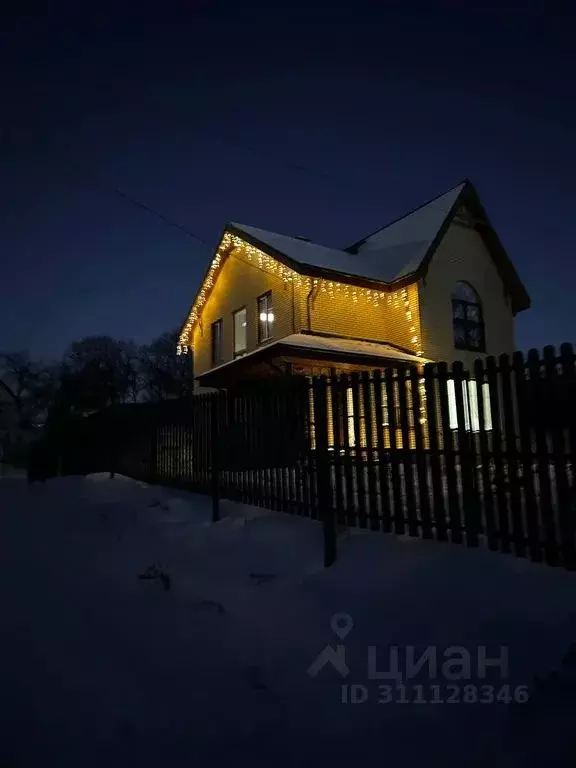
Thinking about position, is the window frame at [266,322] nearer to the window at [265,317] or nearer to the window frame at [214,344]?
the window at [265,317]

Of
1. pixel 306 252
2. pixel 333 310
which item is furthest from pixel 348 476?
pixel 306 252

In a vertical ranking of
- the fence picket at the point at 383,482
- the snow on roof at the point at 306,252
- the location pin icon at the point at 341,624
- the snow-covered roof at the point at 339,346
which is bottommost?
the location pin icon at the point at 341,624

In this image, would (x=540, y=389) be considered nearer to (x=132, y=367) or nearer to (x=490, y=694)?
(x=490, y=694)

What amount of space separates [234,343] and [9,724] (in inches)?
694

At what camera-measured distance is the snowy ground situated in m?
2.59

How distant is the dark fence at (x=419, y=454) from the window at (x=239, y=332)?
11060 mm

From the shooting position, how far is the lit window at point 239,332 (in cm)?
1948

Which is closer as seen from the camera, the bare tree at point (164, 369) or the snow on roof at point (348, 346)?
the snow on roof at point (348, 346)

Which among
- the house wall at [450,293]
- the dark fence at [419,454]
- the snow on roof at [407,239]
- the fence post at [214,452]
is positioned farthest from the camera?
the snow on roof at [407,239]

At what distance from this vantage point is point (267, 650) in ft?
12.0

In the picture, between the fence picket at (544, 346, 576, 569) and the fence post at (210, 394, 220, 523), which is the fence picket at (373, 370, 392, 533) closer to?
the fence picket at (544, 346, 576, 569)

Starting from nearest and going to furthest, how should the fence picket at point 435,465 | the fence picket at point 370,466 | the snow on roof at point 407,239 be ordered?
the fence picket at point 435,465 → the fence picket at point 370,466 → the snow on roof at point 407,239

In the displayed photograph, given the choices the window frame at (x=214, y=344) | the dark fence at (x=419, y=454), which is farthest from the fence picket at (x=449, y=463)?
the window frame at (x=214, y=344)

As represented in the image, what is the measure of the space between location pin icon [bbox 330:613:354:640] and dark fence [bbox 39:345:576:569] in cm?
108
